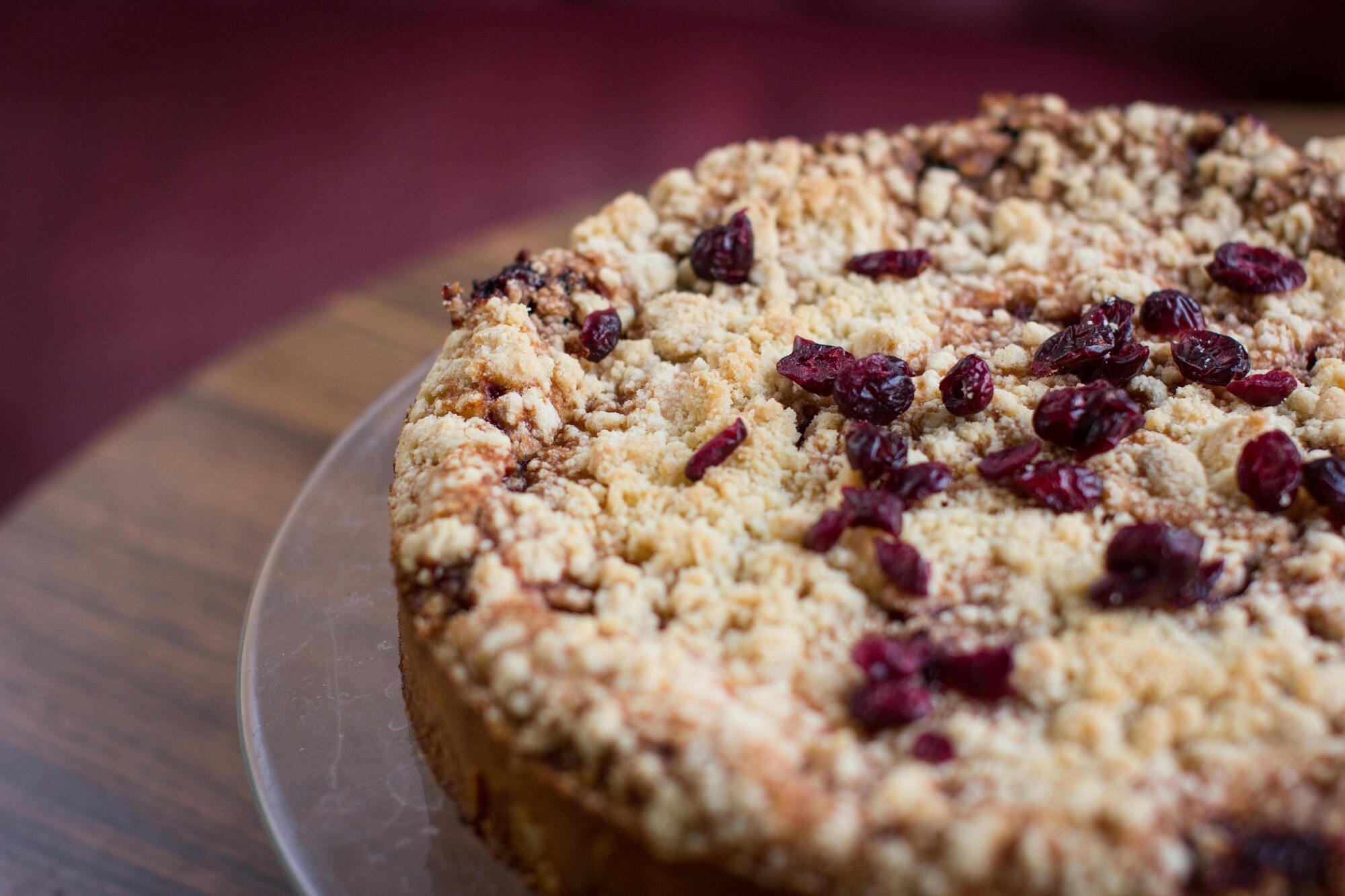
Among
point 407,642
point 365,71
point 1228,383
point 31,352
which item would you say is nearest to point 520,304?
point 407,642

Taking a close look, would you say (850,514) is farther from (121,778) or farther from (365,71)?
(365,71)

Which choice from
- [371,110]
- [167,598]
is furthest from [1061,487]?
[371,110]

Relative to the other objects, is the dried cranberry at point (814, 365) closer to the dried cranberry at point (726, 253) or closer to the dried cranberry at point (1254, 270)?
the dried cranberry at point (726, 253)

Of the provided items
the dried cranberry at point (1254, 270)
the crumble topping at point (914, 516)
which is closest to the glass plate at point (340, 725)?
the crumble topping at point (914, 516)

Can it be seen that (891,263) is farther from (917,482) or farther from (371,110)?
(371,110)

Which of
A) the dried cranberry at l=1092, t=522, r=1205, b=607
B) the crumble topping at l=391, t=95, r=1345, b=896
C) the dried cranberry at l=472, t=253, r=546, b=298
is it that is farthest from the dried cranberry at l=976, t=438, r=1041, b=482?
the dried cranberry at l=472, t=253, r=546, b=298

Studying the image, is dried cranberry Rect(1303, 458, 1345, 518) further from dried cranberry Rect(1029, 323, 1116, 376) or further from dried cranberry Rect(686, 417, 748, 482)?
dried cranberry Rect(686, 417, 748, 482)
